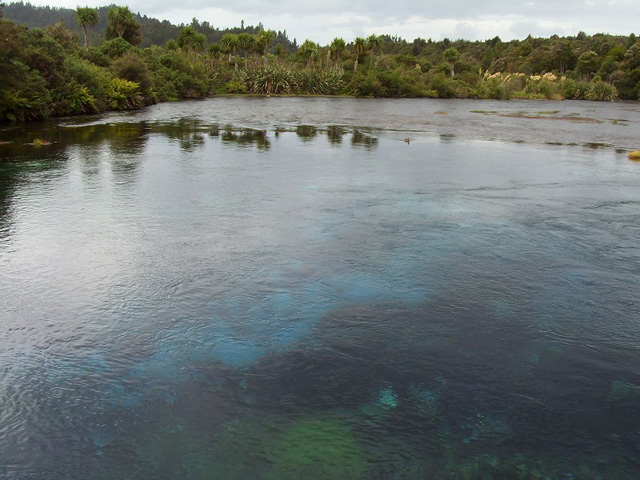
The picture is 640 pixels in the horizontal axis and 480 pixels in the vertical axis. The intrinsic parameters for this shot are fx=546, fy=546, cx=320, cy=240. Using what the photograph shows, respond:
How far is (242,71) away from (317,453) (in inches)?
3962

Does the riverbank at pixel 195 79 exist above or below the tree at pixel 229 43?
below

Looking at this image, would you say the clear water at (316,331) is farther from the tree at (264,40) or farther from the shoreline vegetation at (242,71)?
the tree at (264,40)

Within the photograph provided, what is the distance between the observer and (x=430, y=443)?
21.6 ft

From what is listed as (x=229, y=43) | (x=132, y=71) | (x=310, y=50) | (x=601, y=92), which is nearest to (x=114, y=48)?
(x=132, y=71)

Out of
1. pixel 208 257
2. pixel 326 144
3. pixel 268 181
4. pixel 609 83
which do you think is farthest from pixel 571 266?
pixel 609 83

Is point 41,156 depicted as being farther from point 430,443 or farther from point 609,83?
point 609,83

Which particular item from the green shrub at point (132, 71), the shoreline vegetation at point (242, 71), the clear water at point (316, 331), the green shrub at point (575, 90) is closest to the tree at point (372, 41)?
the shoreline vegetation at point (242, 71)

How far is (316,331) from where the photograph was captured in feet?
Answer: 29.8

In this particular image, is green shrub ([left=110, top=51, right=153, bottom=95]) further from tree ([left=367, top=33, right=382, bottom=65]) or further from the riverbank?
tree ([left=367, top=33, right=382, bottom=65])

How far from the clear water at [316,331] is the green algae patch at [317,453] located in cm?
2

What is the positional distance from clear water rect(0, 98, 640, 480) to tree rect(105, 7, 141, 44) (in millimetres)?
76485

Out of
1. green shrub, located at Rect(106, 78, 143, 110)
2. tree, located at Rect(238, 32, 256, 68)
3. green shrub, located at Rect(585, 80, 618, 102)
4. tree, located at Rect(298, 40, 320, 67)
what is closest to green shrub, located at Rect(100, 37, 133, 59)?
green shrub, located at Rect(106, 78, 143, 110)

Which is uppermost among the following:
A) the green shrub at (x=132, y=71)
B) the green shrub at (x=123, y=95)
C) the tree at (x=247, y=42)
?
the tree at (x=247, y=42)

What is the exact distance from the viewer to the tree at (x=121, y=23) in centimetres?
8575
